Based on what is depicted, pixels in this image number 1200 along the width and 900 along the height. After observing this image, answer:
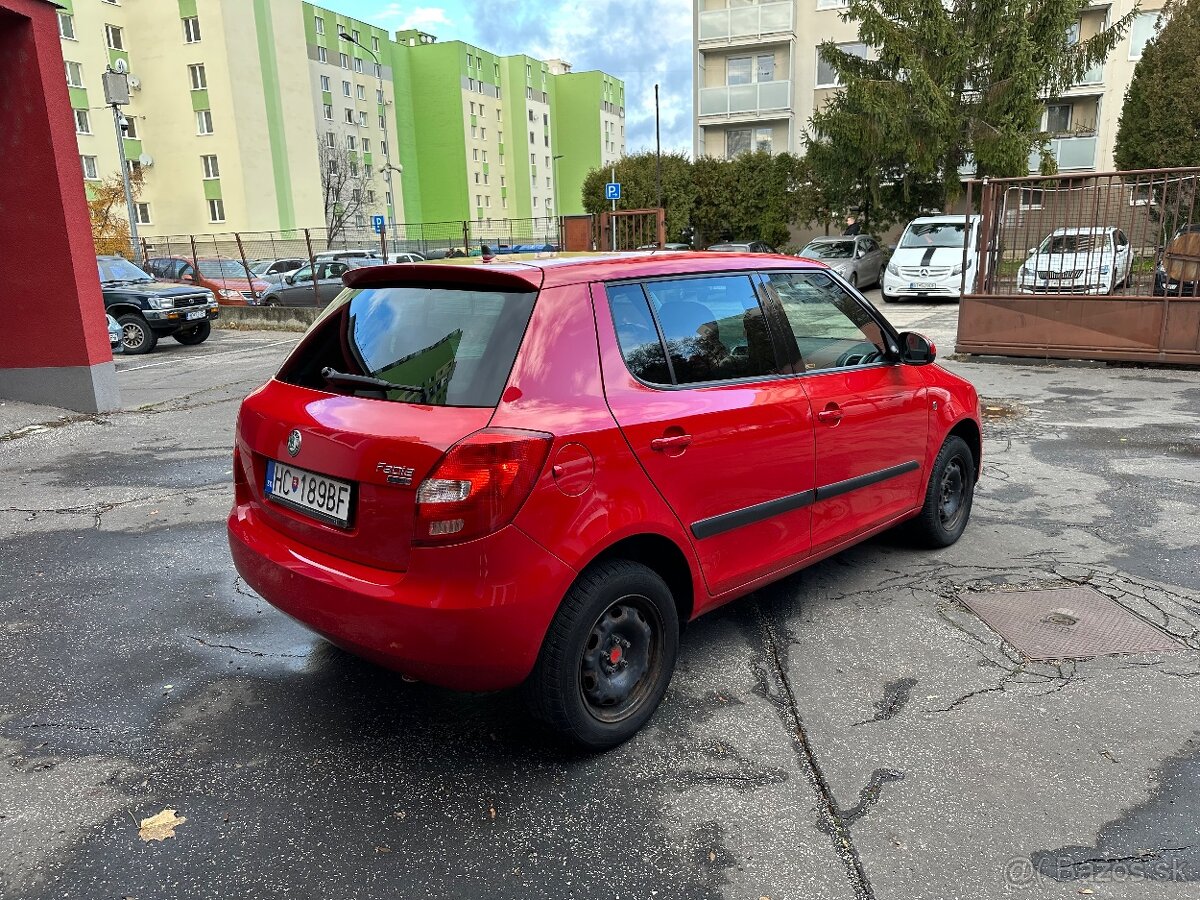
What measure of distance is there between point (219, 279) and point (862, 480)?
22.7 metres

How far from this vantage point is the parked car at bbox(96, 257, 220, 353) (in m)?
15.6

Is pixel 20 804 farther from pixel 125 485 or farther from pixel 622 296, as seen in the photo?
pixel 125 485

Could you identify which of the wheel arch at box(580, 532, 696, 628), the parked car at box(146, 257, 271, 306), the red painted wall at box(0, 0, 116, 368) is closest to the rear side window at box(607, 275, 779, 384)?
the wheel arch at box(580, 532, 696, 628)

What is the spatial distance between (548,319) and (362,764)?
1658 millimetres

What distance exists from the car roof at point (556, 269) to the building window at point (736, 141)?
3731cm

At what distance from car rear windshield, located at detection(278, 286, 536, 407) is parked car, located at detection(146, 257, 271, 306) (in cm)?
2011

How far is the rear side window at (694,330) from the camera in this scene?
3.11m

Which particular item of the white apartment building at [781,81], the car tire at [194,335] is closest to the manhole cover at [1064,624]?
the car tire at [194,335]

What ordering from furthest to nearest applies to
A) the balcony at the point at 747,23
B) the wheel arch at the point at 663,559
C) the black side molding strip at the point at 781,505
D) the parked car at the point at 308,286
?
the balcony at the point at 747,23
the parked car at the point at 308,286
the black side molding strip at the point at 781,505
the wheel arch at the point at 663,559

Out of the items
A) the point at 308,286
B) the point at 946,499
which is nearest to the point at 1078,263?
the point at 946,499

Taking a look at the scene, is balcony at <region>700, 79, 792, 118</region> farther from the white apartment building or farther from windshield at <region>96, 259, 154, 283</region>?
windshield at <region>96, 259, 154, 283</region>

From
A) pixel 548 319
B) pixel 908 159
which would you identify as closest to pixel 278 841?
pixel 548 319

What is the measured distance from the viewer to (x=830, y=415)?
3.75 meters

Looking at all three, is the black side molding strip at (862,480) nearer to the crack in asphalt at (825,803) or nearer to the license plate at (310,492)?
the crack in asphalt at (825,803)
